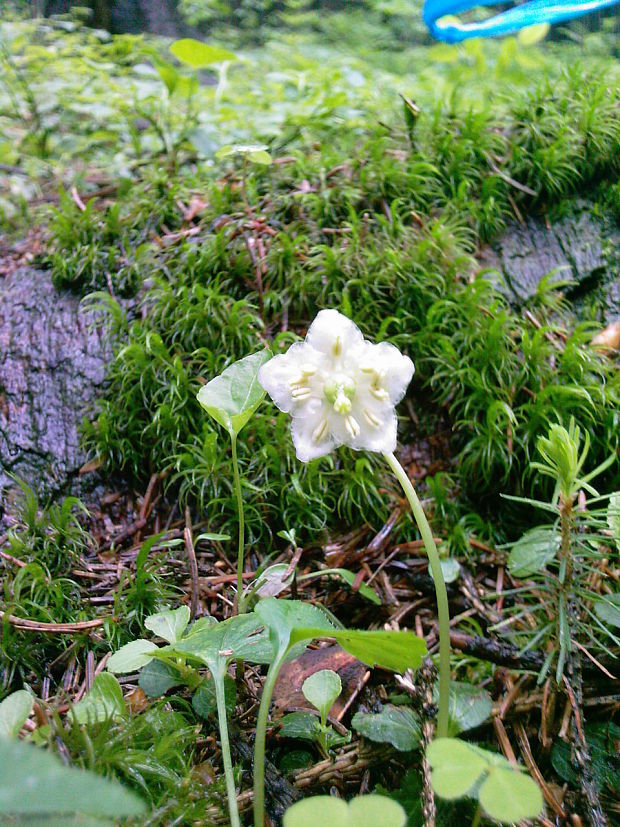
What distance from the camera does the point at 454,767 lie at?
89 cm

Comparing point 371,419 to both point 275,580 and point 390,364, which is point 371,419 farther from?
point 275,580

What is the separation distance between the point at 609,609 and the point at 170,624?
96 cm

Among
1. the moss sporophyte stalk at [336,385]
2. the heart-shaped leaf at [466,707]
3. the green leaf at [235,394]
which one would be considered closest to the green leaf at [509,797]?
the heart-shaped leaf at [466,707]

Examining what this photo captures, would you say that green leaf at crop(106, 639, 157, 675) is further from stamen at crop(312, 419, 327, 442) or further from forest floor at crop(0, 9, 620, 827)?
stamen at crop(312, 419, 327, 442)

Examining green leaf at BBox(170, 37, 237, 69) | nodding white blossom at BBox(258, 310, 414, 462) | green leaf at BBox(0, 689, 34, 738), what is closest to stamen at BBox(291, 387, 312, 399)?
nodding white blossom at BBox(258, 310, 414, 462)

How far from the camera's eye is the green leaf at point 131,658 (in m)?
1.18

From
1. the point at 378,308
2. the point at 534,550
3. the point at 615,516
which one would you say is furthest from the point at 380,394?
the point at 378,308

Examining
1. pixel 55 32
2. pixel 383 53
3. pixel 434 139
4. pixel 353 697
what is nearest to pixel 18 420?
pixel 353 697

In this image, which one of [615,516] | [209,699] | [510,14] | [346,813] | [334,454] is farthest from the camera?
[510,14]

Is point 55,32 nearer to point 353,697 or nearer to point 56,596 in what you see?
point 56,596

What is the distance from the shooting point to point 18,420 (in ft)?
6.90

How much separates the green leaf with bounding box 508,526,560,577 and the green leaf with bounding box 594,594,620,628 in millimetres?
134

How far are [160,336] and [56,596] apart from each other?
0.96 meters

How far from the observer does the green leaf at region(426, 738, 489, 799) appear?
854 millimetres
